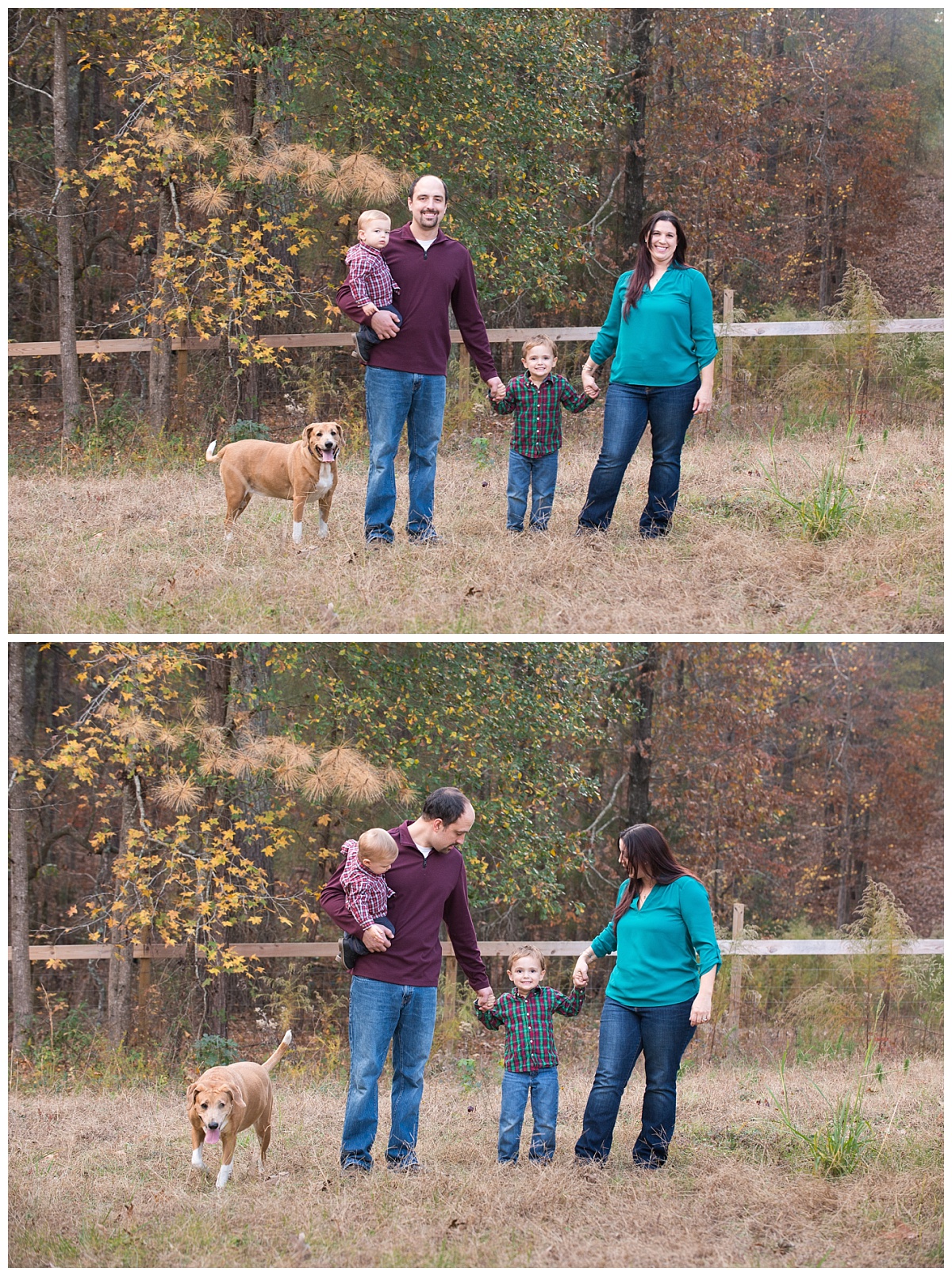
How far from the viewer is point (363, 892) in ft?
15.6

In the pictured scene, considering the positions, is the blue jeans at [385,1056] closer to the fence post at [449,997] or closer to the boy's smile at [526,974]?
the boy's smile at [526,974]

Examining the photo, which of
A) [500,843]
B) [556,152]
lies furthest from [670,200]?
[500,843]

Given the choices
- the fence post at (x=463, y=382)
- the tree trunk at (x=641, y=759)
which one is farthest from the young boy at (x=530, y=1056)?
the fence post at (x=463, y=382)

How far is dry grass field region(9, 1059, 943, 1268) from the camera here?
4.10m

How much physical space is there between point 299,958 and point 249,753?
2358 mm

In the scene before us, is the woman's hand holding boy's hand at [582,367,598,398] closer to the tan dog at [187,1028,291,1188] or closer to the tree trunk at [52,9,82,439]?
the tan dog at [187,1028,291,1188]

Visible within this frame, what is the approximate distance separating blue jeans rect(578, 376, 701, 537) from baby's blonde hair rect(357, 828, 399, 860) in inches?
95.4

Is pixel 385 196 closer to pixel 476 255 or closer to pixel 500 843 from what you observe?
pixel 476 255

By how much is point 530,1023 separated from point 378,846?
1.11 meters

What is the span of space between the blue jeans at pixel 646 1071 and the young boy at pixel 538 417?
109 inches

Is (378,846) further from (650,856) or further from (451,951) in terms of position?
(451,951)

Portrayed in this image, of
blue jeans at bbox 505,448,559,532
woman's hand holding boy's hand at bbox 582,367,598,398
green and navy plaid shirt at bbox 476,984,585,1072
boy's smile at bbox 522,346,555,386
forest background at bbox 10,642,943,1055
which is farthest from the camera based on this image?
forest background at bbox 10,642,943,1055

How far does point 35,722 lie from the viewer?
38.3 ft

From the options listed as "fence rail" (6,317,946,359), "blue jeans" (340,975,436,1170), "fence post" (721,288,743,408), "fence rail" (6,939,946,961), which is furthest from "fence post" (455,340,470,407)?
"blue jeans" (340,975,436,1170)
